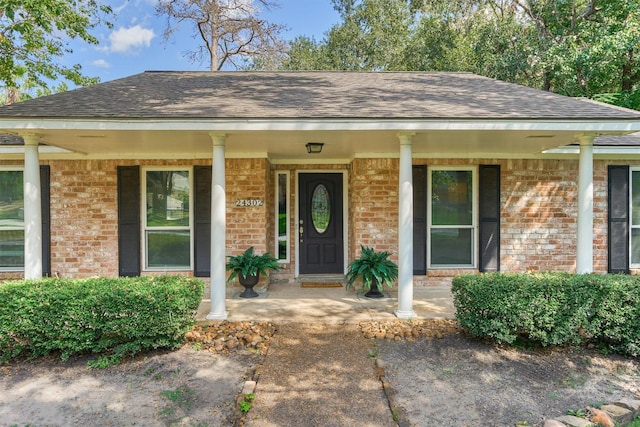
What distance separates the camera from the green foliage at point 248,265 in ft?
20.1

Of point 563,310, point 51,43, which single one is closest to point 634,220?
point 563,310

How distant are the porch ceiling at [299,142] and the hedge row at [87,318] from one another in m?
2.06

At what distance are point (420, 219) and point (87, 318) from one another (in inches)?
206

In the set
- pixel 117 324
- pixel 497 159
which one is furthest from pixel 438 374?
pixel 497 159

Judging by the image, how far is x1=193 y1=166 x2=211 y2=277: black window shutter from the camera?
6.71 meters

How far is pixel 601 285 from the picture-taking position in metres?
4.00

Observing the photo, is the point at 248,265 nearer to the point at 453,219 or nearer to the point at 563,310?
the point at 453,219

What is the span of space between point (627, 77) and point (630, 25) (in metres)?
2.45

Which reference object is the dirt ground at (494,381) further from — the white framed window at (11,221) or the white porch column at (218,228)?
the white framed window at (11,221)

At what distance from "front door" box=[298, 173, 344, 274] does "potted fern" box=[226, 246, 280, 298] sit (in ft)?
4.92

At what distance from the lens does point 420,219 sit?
6801mm

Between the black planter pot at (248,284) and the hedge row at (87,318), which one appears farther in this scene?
the black planter pot at (248,284)

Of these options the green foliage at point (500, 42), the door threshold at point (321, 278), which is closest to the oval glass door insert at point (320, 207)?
the door threshold at point (321, 278)

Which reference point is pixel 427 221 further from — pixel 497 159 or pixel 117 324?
pixel 117 324
